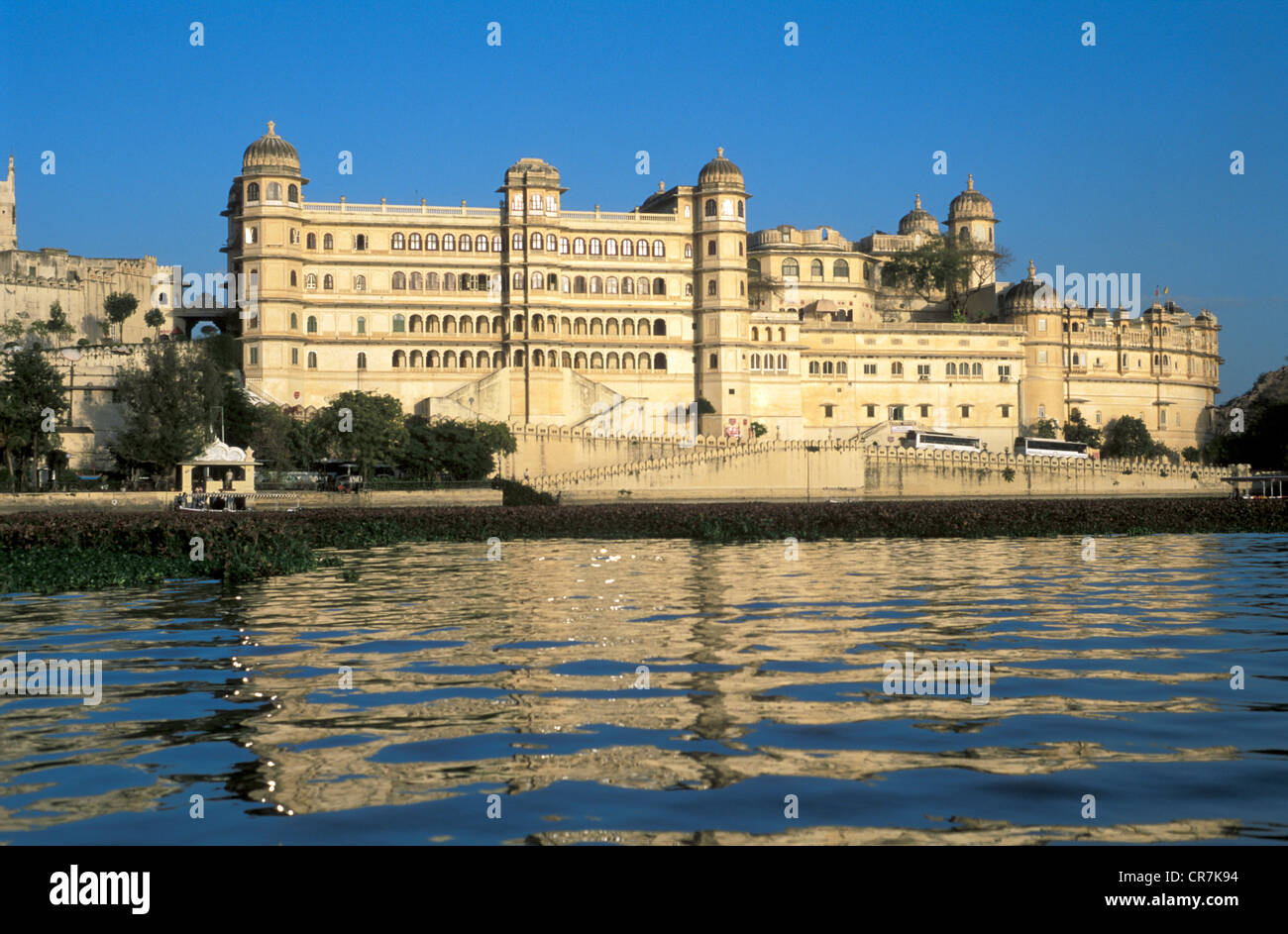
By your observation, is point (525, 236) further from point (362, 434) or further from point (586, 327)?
point (362, 434)

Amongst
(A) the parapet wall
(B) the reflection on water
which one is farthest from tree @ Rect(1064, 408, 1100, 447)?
(B) the reflection on water

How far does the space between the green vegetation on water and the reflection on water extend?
7908 millimetres

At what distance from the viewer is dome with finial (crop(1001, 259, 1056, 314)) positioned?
4247 inches

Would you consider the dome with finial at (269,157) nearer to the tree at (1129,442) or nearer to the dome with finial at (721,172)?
the dome with finial at (721,172)

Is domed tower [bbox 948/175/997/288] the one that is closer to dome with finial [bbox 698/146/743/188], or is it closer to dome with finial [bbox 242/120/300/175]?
dome with finial [bbox 698/146/743/188]

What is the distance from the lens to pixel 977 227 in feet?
392

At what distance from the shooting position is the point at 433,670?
51.8 ft

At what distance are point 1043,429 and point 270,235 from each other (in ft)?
190

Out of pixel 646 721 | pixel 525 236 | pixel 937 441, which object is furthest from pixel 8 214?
pixel 646 721
